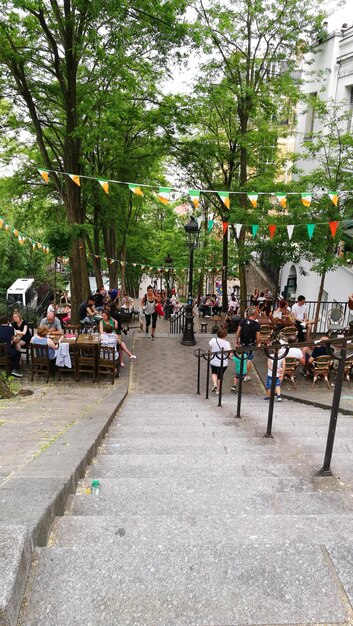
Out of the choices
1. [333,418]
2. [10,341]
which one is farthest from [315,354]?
[10,341]

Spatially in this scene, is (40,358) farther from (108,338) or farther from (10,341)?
(108,338)

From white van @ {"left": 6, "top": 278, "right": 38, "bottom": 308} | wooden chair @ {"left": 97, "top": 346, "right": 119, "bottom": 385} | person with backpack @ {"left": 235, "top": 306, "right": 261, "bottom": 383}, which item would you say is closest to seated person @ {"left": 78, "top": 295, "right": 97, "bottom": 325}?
wooden chair @ {"left": 97, "top": 346, "right": 119, "bottom": 385}

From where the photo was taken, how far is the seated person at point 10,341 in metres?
9.02

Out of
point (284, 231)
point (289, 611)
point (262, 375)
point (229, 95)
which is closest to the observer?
point (289, 611)

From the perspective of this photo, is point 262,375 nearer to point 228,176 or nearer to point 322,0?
point 228,176

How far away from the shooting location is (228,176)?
696 inches

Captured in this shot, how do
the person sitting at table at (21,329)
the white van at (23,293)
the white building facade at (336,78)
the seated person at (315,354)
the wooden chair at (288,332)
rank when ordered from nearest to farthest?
the seated person at (315,354), the person sitting at table at (21,329), the wooden chair at (288,332), the white building facade at (336,78), the white van at (23,293)

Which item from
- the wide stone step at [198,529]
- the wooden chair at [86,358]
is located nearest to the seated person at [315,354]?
the wooden chair at [86,358]

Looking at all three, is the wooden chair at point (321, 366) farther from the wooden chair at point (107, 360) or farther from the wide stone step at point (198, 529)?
the wide stone step at point (198, 529)

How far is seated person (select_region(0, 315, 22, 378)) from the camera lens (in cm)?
902

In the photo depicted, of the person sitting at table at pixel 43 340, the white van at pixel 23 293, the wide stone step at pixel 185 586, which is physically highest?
the wide stone step at pixel 185 586

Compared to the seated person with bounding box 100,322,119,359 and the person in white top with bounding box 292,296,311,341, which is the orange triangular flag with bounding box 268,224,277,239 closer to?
the person in white top with bounding box 292,296,311,341

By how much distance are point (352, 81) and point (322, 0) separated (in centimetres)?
325

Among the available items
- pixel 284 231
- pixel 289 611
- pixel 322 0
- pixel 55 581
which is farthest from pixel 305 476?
pixel 322 0
